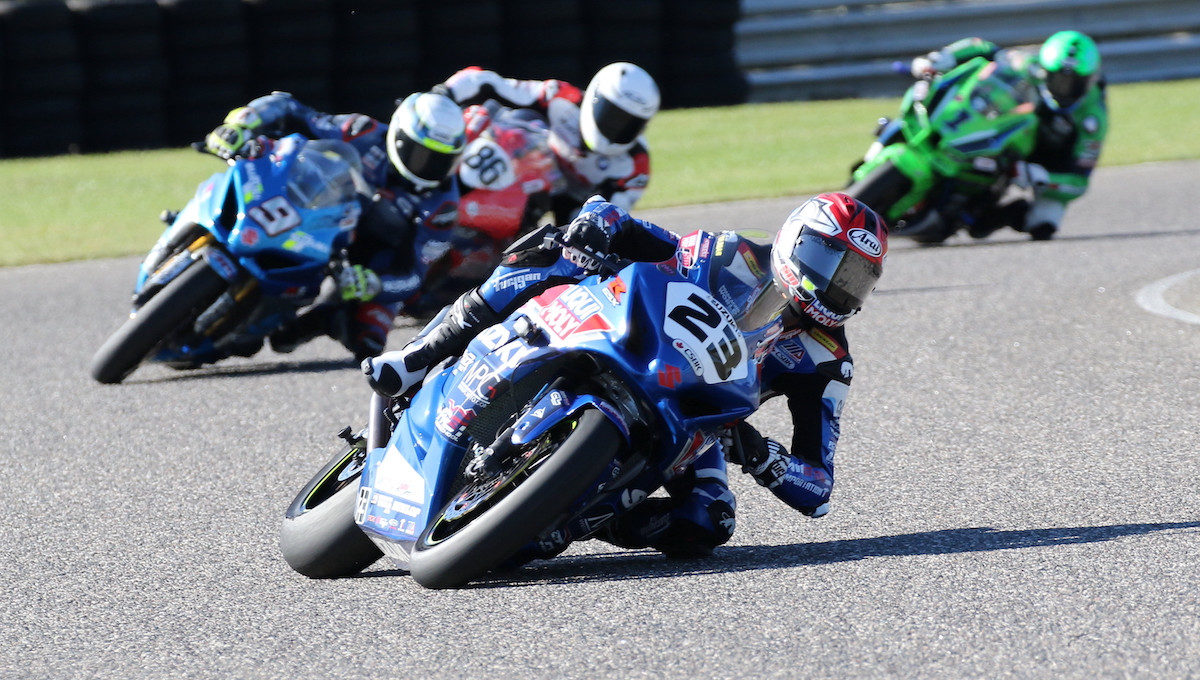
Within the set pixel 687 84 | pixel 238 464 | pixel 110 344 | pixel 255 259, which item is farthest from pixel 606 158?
pixel 687 84

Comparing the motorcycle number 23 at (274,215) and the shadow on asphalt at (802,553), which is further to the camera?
the motorcycle number 23 at (274,215)

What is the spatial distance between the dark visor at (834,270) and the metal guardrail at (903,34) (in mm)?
16745

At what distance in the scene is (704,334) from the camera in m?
4.05

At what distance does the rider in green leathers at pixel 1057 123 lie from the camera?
11.5m

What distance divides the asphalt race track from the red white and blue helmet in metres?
0.67

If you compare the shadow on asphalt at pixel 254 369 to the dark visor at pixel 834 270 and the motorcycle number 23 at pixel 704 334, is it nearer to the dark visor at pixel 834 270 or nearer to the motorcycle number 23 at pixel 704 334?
the dark visor at pixel 834 270

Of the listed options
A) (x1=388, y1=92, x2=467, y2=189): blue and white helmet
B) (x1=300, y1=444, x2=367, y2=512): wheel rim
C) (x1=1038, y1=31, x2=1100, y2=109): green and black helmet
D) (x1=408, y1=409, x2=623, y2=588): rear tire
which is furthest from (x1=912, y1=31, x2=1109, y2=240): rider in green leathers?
(x1=408, y1=409, x2=623, y2=588): rear tire

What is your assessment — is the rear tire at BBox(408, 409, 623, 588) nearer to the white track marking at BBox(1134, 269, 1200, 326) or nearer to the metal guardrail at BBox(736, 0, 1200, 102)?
the white track marking at BBox(1134, 269, 1200, 326)

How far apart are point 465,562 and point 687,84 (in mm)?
16788

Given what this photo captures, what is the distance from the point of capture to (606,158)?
32.1 feet

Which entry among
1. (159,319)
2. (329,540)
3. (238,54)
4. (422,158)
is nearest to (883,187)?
(422,158)

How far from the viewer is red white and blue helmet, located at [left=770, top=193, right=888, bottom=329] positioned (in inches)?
175

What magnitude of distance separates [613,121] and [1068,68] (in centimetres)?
377

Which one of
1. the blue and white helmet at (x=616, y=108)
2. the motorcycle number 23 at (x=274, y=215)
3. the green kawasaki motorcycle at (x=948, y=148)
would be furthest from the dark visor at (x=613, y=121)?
the motorcycle number 23 at (x=274, y=215)
